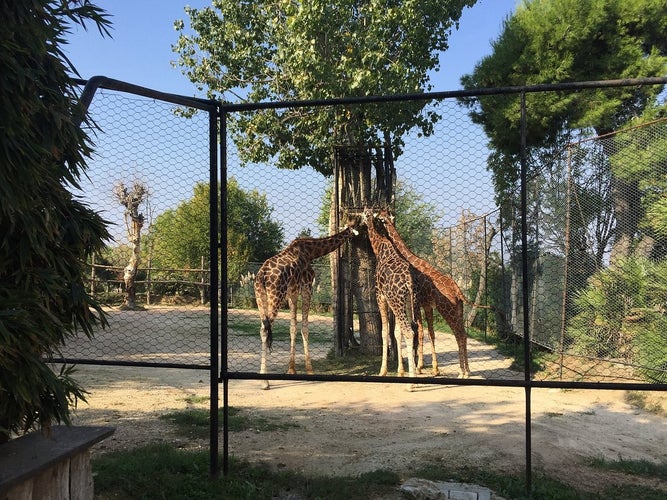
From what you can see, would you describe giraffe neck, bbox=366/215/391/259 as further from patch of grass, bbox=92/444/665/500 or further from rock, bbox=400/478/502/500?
rock, bbox=400/478/502/500

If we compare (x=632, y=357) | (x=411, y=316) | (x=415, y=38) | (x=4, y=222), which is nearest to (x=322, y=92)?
(x=415, y=38)

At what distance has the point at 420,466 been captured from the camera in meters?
4.00

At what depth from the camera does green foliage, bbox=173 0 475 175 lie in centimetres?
904

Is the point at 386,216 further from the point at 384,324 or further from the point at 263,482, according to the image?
the point at 263,482

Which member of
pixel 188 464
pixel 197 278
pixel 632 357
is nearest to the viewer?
pixel 188 464

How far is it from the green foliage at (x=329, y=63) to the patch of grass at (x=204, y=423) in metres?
4.93

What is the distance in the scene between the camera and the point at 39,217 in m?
2.08

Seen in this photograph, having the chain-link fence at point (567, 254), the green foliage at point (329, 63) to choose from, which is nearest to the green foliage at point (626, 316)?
the chain-link fence at point (567, 254)

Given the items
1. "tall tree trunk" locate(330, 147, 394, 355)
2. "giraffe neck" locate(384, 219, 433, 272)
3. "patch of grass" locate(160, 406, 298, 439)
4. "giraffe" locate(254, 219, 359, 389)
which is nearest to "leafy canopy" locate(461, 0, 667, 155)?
"tall tree trunk" locate(330, 147, 394, 355)

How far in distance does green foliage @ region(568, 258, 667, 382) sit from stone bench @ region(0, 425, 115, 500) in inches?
245

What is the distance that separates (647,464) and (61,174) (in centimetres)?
463

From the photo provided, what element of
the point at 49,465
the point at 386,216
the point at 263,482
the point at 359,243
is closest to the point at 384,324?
the point at 359,243

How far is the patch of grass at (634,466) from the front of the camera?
3869 mm

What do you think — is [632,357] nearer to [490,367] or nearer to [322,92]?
[490,367]
